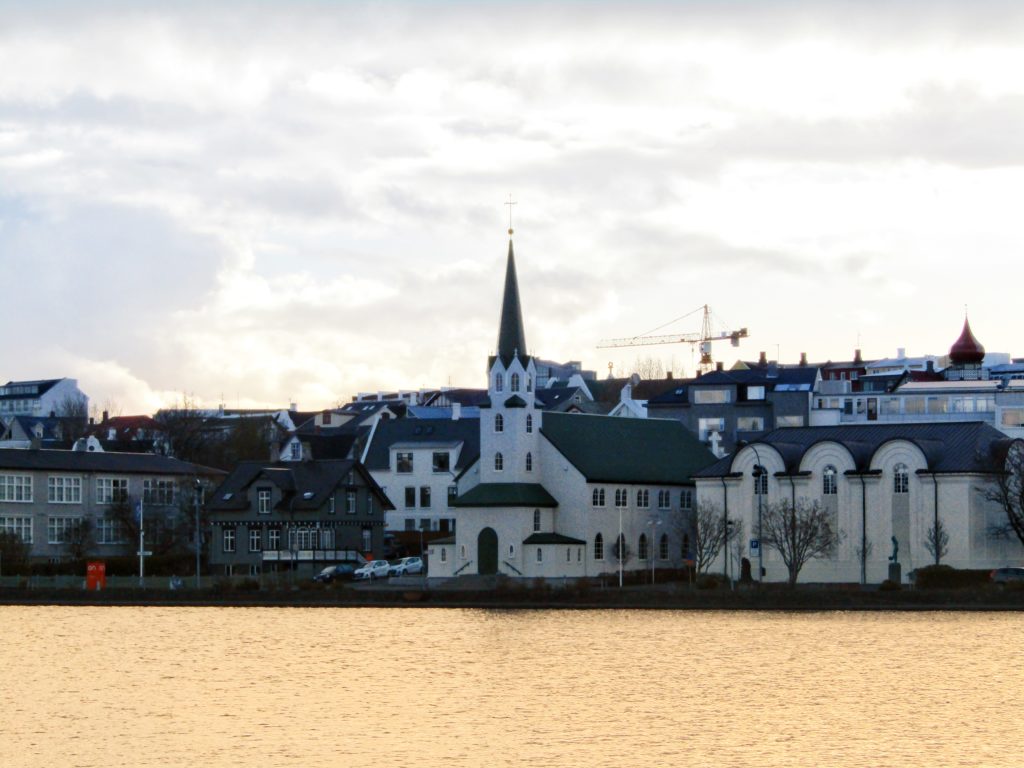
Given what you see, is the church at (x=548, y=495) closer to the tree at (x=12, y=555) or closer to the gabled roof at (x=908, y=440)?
the gabled roof at (x=908, y=440)

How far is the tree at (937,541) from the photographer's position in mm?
96625

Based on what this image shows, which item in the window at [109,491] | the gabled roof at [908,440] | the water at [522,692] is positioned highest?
the gabled roof at [908,440]

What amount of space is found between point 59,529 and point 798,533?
169 feet

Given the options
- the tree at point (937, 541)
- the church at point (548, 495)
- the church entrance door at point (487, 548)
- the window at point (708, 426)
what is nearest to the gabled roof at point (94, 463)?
the church at point (548, 495)

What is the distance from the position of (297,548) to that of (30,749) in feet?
246

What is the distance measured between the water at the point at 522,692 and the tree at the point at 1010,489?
10636 mm

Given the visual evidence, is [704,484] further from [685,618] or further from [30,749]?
[30,749]

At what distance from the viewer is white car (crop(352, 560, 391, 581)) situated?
10981 centimetres

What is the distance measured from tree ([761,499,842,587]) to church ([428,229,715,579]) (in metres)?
10.3

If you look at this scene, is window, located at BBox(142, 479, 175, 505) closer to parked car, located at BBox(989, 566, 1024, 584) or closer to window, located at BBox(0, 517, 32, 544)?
window, located at BBox(0, 517, 32, 544)

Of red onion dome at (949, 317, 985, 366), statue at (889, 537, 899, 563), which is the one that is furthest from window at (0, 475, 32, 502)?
red onion dome at (949, 317, 985, 366)

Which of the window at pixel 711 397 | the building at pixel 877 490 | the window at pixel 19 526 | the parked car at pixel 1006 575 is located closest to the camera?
the parked car at pixel 1006 575

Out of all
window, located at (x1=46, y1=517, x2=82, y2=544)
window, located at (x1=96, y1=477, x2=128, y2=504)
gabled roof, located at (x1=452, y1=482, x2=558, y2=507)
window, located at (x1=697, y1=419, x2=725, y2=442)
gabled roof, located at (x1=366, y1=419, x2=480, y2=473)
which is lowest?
window, located at (x1=46, y1=517, x2=82, y2=544)

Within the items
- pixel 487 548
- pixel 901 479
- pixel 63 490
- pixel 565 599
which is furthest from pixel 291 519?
pixel 901 479
